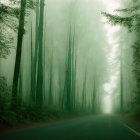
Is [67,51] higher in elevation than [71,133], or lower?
higher

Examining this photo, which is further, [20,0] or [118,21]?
[20,0]

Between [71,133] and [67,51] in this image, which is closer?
[71,133]

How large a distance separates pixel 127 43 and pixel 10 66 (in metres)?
19.6

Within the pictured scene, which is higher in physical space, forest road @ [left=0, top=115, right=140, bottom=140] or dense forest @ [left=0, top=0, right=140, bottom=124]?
dense forest @ [left=0, top=0, right=140, bottom=124]

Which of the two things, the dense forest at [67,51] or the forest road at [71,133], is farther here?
the dense forest at [67,51]

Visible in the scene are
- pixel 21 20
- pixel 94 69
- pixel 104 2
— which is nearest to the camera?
pixel 21 20

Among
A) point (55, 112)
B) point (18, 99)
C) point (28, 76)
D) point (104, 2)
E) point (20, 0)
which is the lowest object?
point (55, 112)

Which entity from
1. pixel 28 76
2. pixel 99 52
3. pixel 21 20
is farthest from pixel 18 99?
pixel 99 52

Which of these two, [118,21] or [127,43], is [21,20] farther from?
[127,43]

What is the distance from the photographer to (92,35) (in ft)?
113

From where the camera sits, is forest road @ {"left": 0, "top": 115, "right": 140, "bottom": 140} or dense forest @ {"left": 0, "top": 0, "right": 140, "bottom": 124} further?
dense forest @ {"left": 0, "top": 0, "right": 140, "bottom": 124}

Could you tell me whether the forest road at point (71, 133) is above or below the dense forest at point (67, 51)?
below

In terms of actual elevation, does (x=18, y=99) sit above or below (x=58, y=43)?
below

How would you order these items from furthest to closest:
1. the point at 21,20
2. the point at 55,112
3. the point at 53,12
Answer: the point at 53,12
the point at 55,112
the point at 21,20
